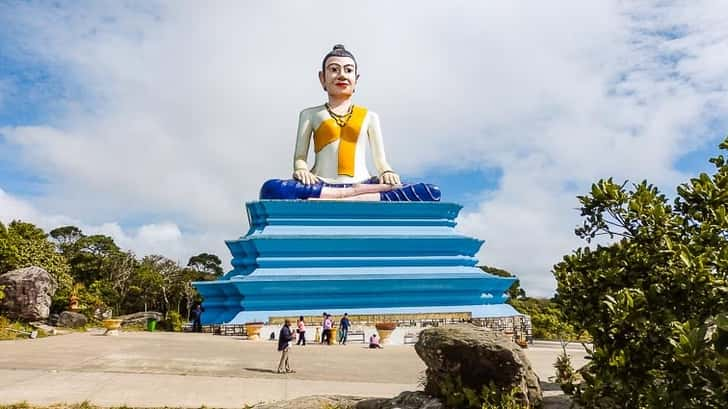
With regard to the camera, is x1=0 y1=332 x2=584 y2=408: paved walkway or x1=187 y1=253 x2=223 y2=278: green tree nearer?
x1=0 y1=332 x2=584 y2=408: paved walkway

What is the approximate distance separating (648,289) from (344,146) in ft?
69.5

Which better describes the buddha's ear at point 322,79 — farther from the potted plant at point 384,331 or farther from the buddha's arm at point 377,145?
the potted plant at point 384,331

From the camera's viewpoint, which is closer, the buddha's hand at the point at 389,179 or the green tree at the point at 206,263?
the buddha's hand at the point at 389,179

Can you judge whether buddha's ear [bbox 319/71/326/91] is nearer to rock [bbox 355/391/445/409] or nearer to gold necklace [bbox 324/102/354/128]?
gold necklace [bbox 324/102/354/128]

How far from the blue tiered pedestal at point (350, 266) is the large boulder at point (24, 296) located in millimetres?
6869

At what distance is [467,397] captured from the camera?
246 inches

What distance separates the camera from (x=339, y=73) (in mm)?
25078

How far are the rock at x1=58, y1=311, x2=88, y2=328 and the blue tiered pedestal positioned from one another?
6.41 m

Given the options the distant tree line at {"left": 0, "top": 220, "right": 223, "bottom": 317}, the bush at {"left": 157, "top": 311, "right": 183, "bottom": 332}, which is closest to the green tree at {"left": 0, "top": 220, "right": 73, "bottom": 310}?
the distant tree line at {"left": 0, "top": 220, "right": 223, "bottom": 317}

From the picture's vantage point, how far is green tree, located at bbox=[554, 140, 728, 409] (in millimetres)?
4074

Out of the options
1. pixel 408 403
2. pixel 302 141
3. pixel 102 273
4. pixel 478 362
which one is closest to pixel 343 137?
pixel 302 141

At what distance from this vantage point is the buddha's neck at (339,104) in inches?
1011

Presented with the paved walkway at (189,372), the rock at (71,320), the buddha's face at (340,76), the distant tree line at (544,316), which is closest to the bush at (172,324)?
the rock at (71,320)

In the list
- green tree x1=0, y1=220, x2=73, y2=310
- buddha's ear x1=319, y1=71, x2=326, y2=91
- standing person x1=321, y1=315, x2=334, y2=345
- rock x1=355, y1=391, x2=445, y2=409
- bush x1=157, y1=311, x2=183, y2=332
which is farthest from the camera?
green tree x1=0, y1=220, x2=73, y2=310
